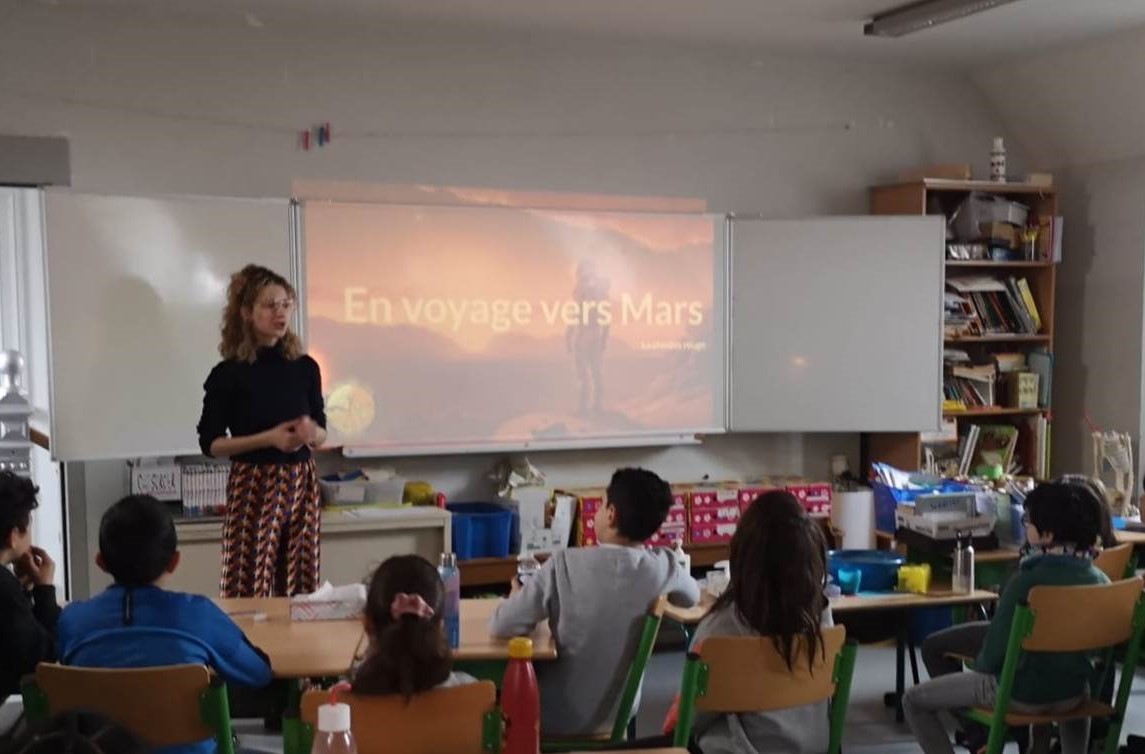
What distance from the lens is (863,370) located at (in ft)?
18.1

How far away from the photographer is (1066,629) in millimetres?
2975

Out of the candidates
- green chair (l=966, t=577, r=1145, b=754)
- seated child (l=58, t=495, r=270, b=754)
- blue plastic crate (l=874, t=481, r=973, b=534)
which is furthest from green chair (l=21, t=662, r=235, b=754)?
blue plastic crate (l=874, t=481, r=973, b=534)

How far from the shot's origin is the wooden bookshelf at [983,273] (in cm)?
562

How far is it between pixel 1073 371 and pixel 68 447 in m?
4.79

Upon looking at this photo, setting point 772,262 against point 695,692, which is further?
point 772,262

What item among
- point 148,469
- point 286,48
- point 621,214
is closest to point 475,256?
point 621,214

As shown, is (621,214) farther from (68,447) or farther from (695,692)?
(695,692)

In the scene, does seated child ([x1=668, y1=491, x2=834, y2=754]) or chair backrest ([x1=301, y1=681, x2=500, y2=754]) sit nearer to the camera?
chair backrest ([x1=301, y1=681, x2=500, y2=754])

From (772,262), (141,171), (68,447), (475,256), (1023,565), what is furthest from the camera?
(772,262)

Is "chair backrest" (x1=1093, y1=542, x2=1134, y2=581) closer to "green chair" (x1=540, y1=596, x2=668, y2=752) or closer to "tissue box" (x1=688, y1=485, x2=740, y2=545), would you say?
"green chair" (x1=540, y1=596, x2=668, y2=752)

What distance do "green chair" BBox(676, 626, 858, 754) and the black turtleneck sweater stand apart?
160cm

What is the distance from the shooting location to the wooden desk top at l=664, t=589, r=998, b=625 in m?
3.24

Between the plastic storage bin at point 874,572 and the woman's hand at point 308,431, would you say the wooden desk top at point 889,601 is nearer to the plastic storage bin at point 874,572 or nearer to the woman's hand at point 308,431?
the plastic storage bin at point 874,572

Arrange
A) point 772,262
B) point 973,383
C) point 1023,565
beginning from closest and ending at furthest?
point 1023,565
point 772,262
point 973,383
